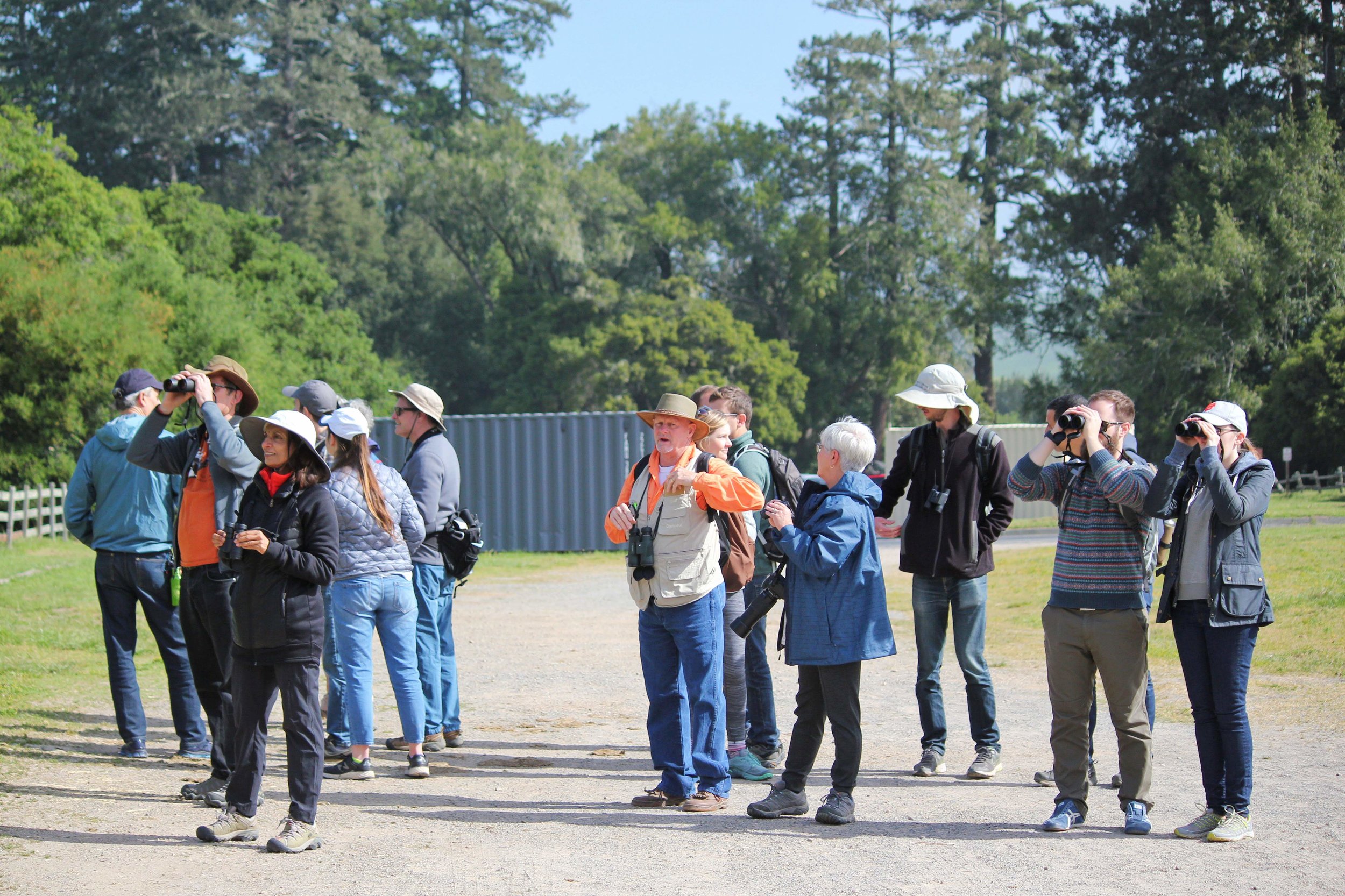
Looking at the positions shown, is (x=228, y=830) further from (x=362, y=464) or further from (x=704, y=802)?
(x=704, y=802)

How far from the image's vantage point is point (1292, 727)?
23.0 feet

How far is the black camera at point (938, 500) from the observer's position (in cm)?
607

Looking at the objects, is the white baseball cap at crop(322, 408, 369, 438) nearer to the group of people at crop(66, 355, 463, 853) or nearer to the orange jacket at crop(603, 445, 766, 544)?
the group of people at crop(66, 355, 463, 853)

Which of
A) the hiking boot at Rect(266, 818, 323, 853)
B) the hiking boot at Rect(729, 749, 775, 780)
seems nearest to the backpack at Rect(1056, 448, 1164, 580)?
the hiking boot at Rect(729, 749, 775, 780)

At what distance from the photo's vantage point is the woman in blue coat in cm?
520

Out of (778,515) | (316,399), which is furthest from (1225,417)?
(316,399)

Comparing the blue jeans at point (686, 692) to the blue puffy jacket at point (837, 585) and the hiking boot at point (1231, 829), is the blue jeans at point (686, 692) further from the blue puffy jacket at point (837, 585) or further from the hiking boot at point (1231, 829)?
the hiking boot at point (1231, 829)

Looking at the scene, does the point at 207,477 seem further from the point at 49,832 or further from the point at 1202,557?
the point at 1202,557

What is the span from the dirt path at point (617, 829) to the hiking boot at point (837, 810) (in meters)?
0.06

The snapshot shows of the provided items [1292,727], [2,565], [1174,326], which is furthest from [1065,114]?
[1292,727]

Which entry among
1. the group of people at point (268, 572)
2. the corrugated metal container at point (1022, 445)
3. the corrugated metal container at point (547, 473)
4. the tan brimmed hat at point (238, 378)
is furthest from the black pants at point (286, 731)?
the corrugated metal container at point (1022, 445)

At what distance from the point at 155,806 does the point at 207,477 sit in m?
1.48

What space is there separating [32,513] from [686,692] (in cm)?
1986

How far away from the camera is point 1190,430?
496cm
